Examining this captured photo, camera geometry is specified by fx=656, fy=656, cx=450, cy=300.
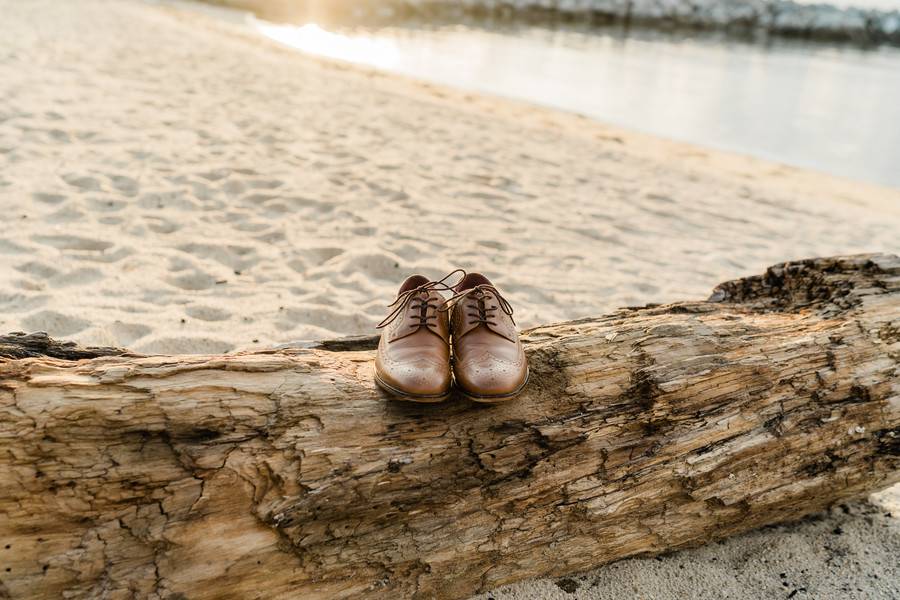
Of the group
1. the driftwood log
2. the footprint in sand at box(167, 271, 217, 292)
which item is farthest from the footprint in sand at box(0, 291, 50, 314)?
the driftwood log

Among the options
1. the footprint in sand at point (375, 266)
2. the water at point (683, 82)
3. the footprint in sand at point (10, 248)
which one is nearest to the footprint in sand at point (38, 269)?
the footprint in sand at point (10, 248)

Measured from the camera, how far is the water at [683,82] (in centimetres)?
1166

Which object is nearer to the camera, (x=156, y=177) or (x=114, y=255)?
(x=114, y=255)

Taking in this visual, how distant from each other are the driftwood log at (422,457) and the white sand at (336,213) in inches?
9.5

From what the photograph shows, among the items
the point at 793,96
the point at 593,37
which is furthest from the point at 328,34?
the point at 793,96

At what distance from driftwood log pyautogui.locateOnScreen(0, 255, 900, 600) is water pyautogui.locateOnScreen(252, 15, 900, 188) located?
9.33 m

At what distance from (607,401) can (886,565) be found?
1147mm

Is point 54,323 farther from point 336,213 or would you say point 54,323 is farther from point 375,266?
point 336,213

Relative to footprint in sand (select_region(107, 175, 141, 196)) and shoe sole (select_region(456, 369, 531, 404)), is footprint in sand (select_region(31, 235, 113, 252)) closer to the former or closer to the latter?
footprint in sand (select_region(107, 175, 141, 196))

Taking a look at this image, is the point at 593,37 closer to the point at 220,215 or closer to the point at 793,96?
the point at 793,96

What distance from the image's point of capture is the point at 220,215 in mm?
4812

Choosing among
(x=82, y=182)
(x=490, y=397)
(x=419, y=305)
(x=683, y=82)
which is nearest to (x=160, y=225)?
(x=82, y=182)

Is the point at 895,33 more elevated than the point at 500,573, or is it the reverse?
the point at 895,33

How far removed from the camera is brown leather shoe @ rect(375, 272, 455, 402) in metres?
1.98
